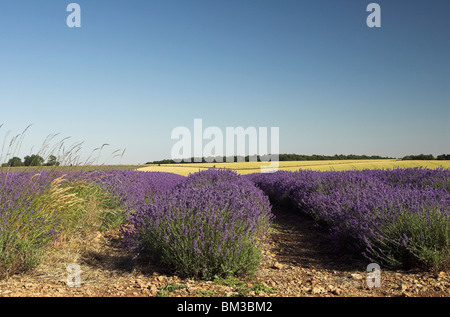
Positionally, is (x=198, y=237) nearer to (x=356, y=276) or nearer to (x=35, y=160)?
(x=356, y=276)

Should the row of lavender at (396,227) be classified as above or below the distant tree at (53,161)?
below

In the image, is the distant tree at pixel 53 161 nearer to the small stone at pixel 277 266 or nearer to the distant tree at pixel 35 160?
the distant tree at pixel 35 160

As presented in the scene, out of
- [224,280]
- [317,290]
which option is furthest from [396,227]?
[224,280]

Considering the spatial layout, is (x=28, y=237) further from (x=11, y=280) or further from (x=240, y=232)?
(x=240, y=232)

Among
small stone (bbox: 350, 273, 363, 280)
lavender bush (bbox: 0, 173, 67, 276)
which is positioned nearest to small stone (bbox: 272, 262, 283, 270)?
small stone (bbox: 350, 273, 363, 280)

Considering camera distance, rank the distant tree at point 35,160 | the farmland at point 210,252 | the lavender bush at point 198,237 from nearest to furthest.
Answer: the farmland at point 210,252
the lavender bush at point 198,237
the distant tree at point 35,160

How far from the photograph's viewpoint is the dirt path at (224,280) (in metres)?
2.97

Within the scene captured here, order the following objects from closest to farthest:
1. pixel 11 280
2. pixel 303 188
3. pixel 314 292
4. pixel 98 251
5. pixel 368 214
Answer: pixel 314 292, pixel 11 280, pixel 368 214, pixel 98 251, pixel 303 188

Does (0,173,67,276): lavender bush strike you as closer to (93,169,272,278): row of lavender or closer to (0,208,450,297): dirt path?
(0,208,450,297): dirt path

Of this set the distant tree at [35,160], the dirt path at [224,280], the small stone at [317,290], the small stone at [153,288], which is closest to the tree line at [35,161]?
the distant tree at [35,160]

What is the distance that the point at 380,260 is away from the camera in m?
3.83

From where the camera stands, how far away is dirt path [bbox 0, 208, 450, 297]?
297 centimetres
